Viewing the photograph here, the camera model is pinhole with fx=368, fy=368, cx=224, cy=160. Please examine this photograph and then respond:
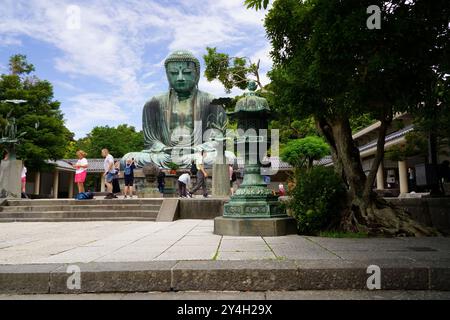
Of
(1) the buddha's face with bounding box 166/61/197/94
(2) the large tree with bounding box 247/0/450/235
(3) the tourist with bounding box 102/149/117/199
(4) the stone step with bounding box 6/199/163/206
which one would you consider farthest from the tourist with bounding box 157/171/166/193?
(2) the large tree with bounding box 247/0/450/235

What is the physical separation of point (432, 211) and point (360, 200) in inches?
67.7

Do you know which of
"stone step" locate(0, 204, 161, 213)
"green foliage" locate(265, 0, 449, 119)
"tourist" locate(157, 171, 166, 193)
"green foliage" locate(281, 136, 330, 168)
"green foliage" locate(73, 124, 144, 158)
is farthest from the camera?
"green foliage" locate(73, 124, 144, 158)

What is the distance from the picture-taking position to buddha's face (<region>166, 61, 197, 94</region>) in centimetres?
1945

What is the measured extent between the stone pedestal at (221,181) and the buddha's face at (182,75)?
8.74m

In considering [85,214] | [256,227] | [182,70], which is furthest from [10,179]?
[182,70]

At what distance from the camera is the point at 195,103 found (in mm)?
19984

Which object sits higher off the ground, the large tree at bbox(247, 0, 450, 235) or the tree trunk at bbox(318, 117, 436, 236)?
the large tree at bbox(247, 0, 450, 235)

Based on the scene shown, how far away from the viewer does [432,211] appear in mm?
7078

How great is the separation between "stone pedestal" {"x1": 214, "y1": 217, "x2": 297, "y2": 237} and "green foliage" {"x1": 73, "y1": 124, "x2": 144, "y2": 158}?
3259 cm

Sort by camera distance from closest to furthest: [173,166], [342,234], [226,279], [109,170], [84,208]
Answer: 1. [226,279]
2. [342,234]
3. [84,208]
4. [109,170]
5. [173,166]

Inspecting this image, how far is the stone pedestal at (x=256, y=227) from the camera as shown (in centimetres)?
616

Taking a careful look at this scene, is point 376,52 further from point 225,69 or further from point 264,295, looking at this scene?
point 225,69

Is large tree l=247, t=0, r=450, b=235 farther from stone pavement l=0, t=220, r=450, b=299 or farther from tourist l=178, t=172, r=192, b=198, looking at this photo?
tourist l=178, t=172, r=192, b=198

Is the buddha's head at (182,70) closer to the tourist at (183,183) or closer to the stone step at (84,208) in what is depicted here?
the tourist at (183,183)
